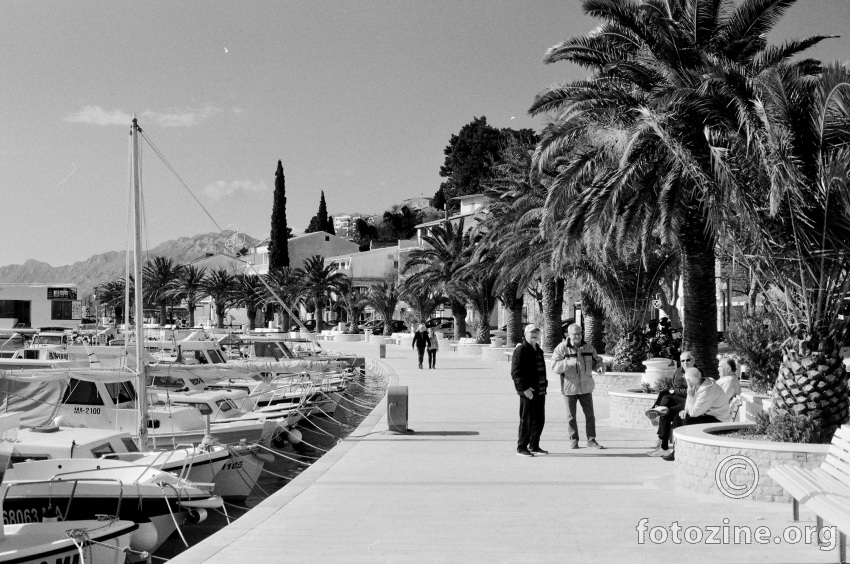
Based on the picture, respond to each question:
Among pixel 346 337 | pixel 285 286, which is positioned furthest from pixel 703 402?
pixel 285 286

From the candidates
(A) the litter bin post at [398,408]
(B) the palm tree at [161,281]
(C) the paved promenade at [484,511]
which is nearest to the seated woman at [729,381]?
(C) the paved promenade at [484,511]

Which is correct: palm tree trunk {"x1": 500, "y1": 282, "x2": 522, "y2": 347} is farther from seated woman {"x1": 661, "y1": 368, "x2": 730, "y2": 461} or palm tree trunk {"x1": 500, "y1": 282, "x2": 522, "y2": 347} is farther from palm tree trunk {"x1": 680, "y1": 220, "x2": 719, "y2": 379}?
seated woman {"x1": 661, "y1": 368, "x2": 730, "y2": 461}

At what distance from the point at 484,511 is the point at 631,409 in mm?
7960

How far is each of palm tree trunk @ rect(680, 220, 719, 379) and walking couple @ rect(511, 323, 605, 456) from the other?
545cm

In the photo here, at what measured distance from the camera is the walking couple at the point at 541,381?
12.5m

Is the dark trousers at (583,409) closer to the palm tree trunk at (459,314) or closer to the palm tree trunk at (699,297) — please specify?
the palm tree trunk at (699,297)

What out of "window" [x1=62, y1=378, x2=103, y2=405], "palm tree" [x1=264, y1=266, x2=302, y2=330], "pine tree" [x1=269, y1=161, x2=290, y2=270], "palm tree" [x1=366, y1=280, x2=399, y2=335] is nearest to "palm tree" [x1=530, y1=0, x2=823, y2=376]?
"window" [x1=62, y1=378, x2=103, y2=405]

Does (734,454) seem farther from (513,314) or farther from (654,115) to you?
(513,314)

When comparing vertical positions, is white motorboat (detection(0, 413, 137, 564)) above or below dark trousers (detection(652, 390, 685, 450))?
below

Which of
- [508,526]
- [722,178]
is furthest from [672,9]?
[508,526]

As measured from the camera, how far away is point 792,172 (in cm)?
1051

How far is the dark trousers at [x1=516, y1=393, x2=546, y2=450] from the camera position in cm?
1262

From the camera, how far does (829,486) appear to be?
288 inches

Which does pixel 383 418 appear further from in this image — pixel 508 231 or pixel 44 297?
pixel 44 297
